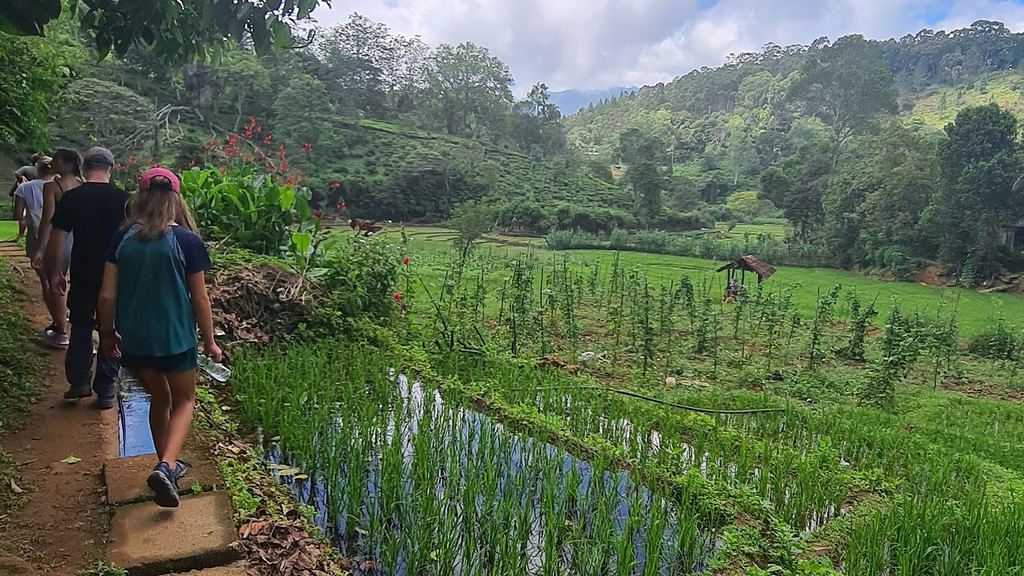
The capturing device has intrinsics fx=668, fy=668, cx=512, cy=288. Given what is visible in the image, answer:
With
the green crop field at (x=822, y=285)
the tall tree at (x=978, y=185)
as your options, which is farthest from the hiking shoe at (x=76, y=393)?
the tall tree at (x=978, y=185)

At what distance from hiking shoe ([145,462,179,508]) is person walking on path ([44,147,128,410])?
0.97 meters

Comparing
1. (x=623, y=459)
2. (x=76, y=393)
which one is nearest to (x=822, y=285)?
(x=623, y=459)

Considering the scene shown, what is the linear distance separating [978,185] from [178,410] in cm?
2332

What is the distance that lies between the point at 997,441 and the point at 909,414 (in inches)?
37.6

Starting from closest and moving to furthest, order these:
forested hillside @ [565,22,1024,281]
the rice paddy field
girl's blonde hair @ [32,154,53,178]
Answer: the rice paddy field < girl's blonde hair @ [32,154,53,178] < forested hillside @ [565,22,1024,281]

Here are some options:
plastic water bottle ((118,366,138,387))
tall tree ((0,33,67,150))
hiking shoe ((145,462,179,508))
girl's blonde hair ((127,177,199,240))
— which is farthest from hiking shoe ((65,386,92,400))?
tall tree ((0,33,67,150))

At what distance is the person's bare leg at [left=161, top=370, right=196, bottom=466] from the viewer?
2.61 m

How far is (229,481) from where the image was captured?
2.92 meters

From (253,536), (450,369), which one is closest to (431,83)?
(450,369)

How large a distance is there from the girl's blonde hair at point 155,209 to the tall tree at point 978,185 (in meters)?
22.9

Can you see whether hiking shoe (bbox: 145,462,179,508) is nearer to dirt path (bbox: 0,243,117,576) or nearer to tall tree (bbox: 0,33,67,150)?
dirt path (bbox: 0,243,117,576)

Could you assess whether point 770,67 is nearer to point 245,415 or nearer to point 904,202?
point 904,202

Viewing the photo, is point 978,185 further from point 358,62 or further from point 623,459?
point 358,62

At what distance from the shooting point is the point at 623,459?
12.7ft
